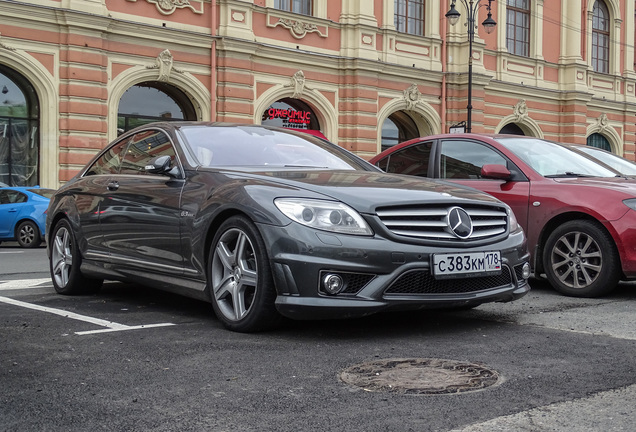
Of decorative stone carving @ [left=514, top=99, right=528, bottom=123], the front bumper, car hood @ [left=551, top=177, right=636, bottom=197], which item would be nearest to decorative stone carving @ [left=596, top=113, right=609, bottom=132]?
decorative stone carving @ [left=514, top=99, right=528, bottom=123]

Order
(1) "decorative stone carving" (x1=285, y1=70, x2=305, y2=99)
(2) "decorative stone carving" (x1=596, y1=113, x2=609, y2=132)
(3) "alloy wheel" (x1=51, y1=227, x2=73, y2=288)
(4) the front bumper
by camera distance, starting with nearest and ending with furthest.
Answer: (4) the front bumper
(3) "alloy wheel" (x1=51, y1=227, x2=73, y2=288)
(1) "decorative stone carving" (x1=285, y1=70, x2=305, y2=99)
(2) "decorative stone carving" (x1=596, y1=113, x2=609, y2=132)

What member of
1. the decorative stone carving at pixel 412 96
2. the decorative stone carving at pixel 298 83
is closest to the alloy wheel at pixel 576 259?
the decorative stone carving at pixel 298 83

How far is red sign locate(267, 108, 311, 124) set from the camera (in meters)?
23.2

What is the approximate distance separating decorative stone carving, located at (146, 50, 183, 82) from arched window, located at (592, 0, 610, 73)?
18741 mm

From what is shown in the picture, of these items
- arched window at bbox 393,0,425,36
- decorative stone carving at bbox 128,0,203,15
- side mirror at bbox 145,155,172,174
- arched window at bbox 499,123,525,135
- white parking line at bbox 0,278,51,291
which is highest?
arched window at bbox 393,0,425,36

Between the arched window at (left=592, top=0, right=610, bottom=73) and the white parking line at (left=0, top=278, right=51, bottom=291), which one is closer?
the white parking line at (left=0, top=278, right=51, bottom=291)

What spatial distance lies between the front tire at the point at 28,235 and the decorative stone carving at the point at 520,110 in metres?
18.0

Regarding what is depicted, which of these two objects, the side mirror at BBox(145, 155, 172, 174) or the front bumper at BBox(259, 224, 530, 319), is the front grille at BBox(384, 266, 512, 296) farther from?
the side mirror at BBox(145, 155, 172, 174)

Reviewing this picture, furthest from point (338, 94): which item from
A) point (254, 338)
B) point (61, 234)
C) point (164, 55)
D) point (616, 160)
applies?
point (254, 338)

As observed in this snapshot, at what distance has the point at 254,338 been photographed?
4613 millimetres

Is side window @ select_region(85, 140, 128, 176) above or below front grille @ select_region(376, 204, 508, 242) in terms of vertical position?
above

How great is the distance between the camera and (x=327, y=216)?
4.56m

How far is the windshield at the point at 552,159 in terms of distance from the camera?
7.57 meters

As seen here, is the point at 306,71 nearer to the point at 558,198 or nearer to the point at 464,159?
the point at 464,159
